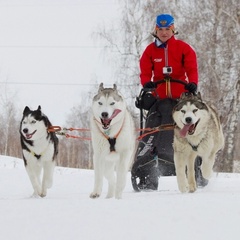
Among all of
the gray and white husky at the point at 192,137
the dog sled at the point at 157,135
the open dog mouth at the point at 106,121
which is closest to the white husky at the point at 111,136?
the open dog mouth at the point at 106,121

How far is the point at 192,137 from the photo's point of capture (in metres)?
4.72

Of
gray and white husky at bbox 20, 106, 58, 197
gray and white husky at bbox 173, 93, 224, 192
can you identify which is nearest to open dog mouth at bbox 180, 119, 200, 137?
gray and white husky at bbox 173, 93, 224, 192

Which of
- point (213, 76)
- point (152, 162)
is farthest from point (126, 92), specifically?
point (152, 162)

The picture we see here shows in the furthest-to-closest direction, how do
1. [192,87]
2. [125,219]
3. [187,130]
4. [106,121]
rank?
[192,87]
[187,130]
[106,121]
[125,219]

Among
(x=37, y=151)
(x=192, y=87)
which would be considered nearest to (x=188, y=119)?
(x=192, y=87)

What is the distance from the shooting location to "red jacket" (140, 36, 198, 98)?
520 cm

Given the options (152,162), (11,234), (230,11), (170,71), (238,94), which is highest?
(230,11)

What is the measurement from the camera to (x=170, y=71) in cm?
528

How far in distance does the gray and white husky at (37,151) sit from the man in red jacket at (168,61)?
106cm

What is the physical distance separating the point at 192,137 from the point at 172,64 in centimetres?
89

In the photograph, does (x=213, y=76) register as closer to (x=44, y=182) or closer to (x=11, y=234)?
(x=44, y=182)

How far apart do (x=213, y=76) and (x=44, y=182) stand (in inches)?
425

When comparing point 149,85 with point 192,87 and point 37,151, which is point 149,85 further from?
point 37,151

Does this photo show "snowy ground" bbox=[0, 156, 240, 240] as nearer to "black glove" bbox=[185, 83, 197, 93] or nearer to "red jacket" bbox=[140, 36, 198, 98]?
"black glove" bbox=[185, 83, 197, 93]
